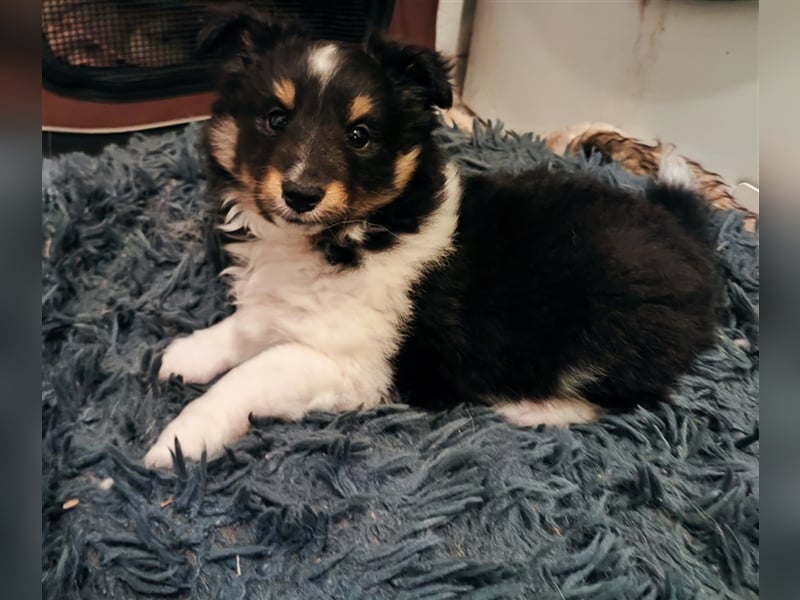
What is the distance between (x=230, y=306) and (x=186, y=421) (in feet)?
2.35

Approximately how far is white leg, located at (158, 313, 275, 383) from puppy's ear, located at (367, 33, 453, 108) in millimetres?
875

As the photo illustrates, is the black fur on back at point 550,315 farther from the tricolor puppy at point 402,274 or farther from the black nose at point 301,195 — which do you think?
the black nose at point 301,195

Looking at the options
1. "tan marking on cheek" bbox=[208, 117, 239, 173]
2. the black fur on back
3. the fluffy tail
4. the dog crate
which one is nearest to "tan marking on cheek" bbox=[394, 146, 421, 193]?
the black fur on back

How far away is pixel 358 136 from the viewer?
6.47 ft

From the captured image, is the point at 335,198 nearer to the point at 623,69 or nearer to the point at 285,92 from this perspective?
the point at 285,92

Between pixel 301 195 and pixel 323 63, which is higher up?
pixel 323 63

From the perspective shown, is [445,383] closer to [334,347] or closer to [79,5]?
[334,347]

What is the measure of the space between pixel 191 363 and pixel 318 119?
0.87 m

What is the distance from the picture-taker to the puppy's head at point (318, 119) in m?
1.86

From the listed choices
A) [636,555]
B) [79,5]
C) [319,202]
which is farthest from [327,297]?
[79,5]

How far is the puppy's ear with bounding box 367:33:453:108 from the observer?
1.99 metres

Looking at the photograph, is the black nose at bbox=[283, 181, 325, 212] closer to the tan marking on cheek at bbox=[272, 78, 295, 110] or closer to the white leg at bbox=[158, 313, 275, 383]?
the tan marking on cheek at bbox=[272, 78, 295, 110]

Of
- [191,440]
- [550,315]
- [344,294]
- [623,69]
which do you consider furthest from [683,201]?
[191,440]

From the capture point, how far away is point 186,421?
6.06ft
